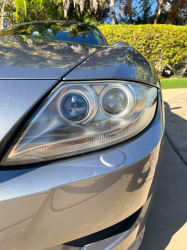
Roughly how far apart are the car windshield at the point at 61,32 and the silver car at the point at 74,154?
4.93 feet

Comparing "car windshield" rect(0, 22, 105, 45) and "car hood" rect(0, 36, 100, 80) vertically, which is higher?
"car windshield" rect(0, 22, 105, 45)

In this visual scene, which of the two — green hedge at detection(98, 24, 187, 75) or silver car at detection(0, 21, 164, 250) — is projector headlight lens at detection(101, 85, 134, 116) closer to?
silver car at detection(0, 21, 164, 250)

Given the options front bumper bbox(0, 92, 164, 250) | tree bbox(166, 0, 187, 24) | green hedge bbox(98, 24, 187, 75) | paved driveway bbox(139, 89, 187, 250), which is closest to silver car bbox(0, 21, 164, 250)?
front bumper bbox(0, 92, 164, 250)

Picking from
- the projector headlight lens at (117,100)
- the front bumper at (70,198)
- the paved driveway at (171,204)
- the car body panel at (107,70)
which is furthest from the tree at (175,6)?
the front bumper at (70,198)

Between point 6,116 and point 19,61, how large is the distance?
1.20 ft

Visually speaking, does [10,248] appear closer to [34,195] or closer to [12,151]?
[34,195]

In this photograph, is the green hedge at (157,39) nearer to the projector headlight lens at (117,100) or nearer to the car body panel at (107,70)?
the car body panel at (107,70)

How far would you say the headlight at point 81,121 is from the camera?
809mm

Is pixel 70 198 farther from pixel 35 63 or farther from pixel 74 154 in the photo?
pixel 35 63

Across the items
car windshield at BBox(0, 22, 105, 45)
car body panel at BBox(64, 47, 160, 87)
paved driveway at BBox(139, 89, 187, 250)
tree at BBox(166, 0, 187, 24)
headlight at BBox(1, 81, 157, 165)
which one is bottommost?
paved driveway at BBox(139, 89, 187, 250)

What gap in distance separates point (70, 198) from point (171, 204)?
1.26m

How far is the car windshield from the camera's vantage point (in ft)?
7.82

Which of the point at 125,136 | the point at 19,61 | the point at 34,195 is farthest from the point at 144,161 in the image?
the point at 19,61

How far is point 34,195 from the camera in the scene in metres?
0.71
